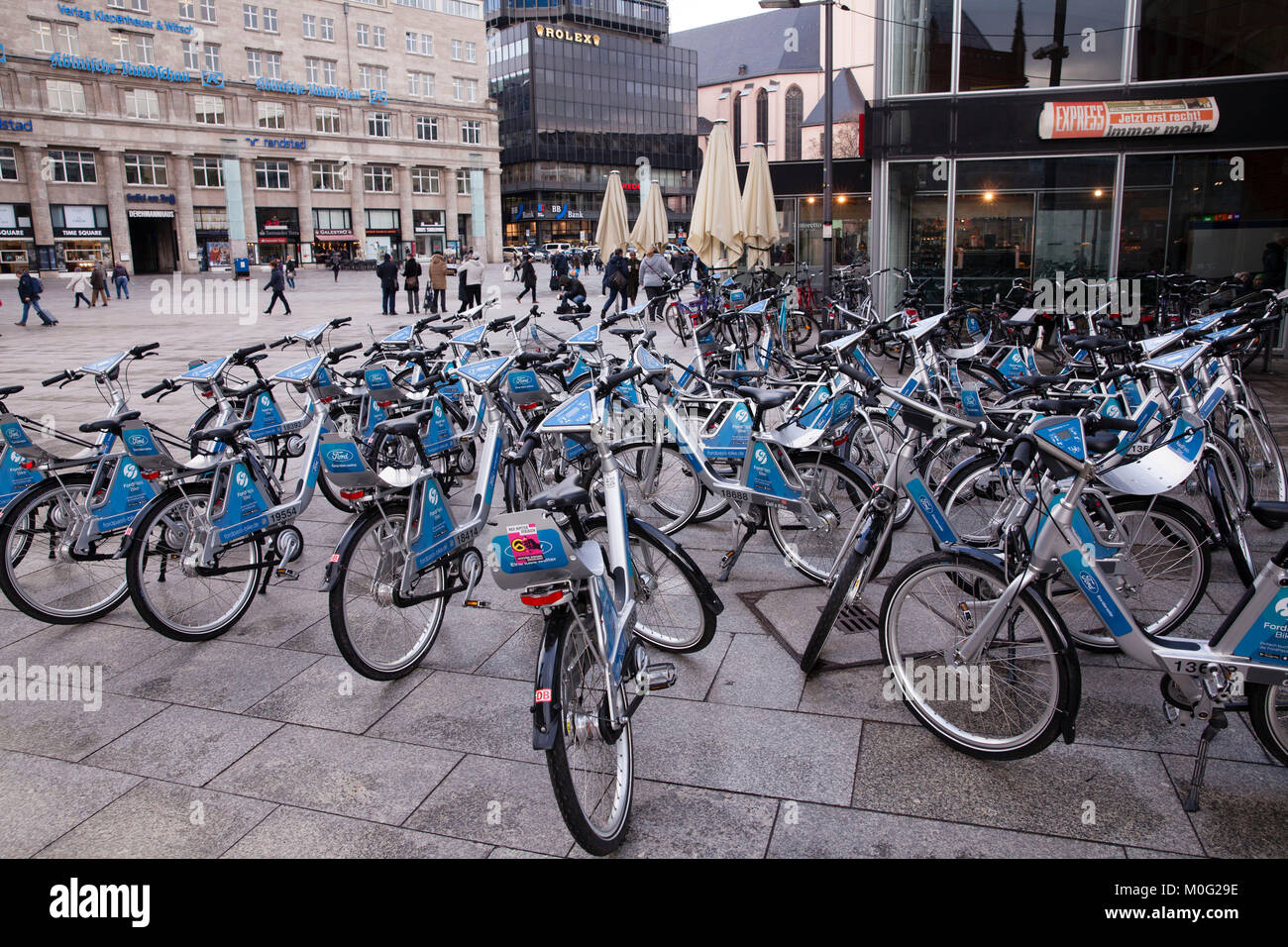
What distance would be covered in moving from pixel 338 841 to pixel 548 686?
3.13 feet

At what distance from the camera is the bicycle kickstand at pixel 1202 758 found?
9.11 ft

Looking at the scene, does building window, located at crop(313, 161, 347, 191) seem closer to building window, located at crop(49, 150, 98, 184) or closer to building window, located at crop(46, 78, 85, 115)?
building window, located at crop(49, 150, 98, 184)

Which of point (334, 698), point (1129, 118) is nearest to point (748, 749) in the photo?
point (334, 698)

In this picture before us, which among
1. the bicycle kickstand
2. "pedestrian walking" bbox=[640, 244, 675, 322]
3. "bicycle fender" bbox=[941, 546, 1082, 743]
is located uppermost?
"pedestrian walking" bbox=[640, 244, 675, 322]

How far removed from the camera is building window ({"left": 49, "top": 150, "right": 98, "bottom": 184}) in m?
49.6

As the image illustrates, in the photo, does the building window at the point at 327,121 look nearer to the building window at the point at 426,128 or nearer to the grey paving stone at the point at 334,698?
the building window at the point at 426,128

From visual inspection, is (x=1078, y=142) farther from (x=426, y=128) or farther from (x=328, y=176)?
(x=426, y=128)

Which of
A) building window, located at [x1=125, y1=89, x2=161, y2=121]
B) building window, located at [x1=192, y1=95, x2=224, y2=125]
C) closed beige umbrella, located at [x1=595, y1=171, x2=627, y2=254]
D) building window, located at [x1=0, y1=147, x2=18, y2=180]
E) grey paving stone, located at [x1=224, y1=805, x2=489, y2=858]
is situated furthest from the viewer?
building window, located at [x1=192, y1=95, x2=224, y2=125]

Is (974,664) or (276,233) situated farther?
(276,233)

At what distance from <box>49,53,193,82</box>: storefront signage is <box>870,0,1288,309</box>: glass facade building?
54.3m

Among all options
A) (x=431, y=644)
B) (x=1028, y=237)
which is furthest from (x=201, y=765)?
(x=1028, y=237)

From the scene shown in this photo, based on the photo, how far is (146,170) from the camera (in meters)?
53.2

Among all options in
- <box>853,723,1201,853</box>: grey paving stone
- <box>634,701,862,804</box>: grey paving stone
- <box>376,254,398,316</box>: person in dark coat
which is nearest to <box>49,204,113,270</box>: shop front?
<box>376,254,398,316</box>: person in dark coat
